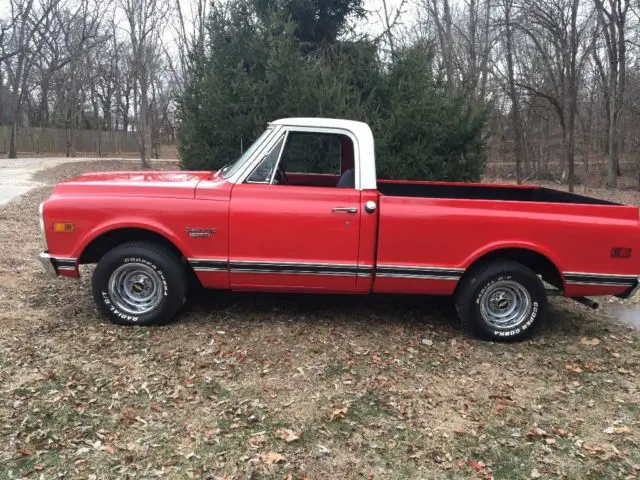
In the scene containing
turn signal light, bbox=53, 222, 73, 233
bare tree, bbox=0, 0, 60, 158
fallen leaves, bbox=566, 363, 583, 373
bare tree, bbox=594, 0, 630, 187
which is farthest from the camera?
bare tree, bbox=0, 0, 60, 158

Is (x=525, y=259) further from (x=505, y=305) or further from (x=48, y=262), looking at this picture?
(x=48, y=262)

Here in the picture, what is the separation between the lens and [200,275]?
15.6 feet

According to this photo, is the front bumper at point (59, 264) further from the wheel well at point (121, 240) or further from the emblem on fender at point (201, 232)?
the emblem on fender at point (201, 232)

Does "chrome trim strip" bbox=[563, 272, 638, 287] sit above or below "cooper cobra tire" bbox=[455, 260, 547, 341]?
above

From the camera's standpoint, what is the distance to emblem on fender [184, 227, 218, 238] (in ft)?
15.2

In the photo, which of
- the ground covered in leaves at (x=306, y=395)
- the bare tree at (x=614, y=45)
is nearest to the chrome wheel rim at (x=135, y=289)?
the ground covered in leaves at (x=306, y=395)

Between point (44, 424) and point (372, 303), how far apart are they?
3.41 m

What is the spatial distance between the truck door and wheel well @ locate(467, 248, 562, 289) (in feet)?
3.71

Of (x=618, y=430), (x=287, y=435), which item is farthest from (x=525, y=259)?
(x=287, y=435)

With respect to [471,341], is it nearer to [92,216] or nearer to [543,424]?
[543,424]

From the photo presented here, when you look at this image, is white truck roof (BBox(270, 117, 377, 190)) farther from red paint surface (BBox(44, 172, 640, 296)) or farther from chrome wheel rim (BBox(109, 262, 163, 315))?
chrome wheel rim (BBox(109, 262, 163, 315))

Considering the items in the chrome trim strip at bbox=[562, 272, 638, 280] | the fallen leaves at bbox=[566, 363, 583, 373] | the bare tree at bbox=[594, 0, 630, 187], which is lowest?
the fallen leaves at bbox=[566, 363, 583, 373]

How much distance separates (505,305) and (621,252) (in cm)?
108

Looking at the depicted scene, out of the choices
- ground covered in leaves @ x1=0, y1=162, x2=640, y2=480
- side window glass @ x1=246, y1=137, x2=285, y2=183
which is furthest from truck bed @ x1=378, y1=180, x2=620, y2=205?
side window glass @ x1=246, y1=137, x2=285, y2=183
